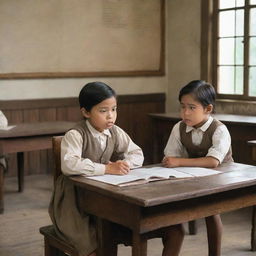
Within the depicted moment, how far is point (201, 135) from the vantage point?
9.59 feet

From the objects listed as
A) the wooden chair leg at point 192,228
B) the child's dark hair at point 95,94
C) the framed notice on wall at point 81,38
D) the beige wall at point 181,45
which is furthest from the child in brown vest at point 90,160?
the beige wall at point 181,45

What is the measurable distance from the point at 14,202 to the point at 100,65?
2.12 metres

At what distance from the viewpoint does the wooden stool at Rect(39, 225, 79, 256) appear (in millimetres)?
2456

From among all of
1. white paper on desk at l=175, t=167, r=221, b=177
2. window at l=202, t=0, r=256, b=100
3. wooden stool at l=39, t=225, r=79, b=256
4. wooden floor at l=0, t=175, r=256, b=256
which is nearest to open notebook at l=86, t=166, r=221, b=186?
white paper on desk at l=175, t=167, r=221, b=177

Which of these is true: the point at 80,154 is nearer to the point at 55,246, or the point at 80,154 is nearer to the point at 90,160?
the point at 90,160

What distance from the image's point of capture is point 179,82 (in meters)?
6.71

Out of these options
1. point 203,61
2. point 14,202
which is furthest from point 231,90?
point 14,202

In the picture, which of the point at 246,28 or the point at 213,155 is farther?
the point at 246,28

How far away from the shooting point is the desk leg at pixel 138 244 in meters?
2.06

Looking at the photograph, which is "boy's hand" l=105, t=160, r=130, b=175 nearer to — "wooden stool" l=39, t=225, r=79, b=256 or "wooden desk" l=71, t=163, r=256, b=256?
"wooden desk" l=71, t=163, r=256, b=256

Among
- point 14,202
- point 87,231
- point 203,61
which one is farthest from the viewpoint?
point 203,61

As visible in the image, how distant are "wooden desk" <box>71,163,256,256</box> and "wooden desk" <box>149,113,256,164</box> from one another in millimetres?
1973

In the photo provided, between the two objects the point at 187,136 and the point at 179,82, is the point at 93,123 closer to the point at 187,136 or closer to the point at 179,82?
the point at 187,136

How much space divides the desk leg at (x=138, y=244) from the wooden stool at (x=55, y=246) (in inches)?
16.3
